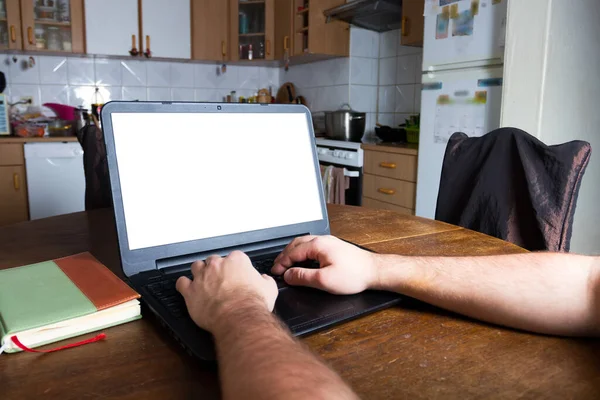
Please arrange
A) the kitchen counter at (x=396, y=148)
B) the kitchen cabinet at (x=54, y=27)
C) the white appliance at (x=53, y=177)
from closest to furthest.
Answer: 1. the kitchen counter at (x=396, y=148)
2. the white appliance at (x=53, y=177)
3. the kitchen cabinet at (x=54, y=27)

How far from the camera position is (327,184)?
344cm

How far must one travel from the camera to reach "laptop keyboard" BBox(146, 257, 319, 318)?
63 cm

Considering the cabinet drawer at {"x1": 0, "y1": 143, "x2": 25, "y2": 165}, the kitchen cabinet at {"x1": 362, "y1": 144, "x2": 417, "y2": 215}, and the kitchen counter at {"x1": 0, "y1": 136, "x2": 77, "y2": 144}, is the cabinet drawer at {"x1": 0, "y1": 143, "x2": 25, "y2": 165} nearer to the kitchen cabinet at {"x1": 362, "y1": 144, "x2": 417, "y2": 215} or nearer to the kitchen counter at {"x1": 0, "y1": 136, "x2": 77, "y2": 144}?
the kitchen counter at {"x1": 0, "y1": 136, "x2": 77, "y2": 144}

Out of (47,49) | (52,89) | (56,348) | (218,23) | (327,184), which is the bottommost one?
(327,184)

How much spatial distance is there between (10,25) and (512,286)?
4010mm

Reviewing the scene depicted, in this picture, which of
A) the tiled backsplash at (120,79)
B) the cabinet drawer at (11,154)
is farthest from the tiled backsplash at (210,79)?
the cabinet drawer at (11,154)

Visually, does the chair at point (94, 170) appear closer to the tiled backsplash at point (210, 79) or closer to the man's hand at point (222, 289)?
the man's hand at point (222, 289)

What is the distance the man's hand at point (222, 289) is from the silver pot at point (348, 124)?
9.79 ft

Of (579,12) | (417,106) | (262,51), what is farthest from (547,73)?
(262,51)

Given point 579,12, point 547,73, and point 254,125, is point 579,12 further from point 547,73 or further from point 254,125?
point 254,125

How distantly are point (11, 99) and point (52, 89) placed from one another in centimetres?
31

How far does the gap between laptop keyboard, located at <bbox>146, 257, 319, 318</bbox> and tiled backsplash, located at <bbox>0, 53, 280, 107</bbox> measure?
12.4ft

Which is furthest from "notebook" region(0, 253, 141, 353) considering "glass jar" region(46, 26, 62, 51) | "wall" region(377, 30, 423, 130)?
"glass jar" region(46, 26, 62, 51)

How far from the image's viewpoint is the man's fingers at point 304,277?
699mm
